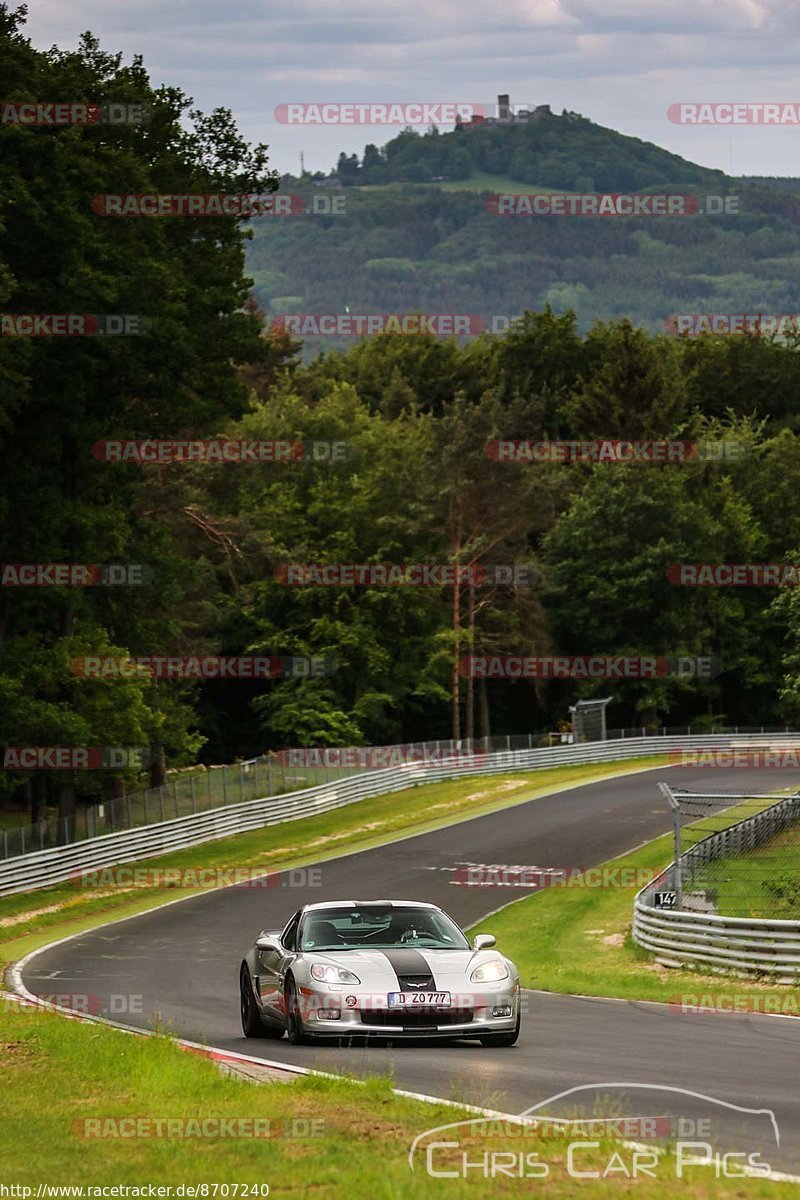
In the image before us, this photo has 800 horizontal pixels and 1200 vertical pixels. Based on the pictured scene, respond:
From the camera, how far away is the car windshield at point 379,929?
1548 cm

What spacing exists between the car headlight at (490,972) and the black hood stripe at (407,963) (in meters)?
0.40

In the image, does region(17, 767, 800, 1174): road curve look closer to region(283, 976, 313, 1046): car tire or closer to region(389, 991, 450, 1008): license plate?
region(283, 976, 313, 1046): car tire

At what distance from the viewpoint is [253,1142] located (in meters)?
9.35

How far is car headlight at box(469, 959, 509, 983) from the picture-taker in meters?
14.6

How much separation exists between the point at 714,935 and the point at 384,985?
1053 cm

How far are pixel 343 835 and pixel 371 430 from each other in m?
47.8

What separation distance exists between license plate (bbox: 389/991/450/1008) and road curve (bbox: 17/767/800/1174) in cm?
38

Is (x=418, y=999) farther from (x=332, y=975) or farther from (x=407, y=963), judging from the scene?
(x=332, y=975)

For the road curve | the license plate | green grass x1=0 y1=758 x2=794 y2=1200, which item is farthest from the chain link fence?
green grass x1=0 y1=758 x2=794 y2=1200

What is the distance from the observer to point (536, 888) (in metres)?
38.0

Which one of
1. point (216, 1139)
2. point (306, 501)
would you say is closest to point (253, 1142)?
point (216, 1139)

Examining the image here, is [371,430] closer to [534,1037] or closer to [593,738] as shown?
[593,738]

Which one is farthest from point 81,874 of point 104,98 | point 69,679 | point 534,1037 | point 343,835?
point 534,1037

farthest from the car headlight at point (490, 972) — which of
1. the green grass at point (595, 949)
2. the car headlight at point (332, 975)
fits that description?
the green grass at point (595, 949)
